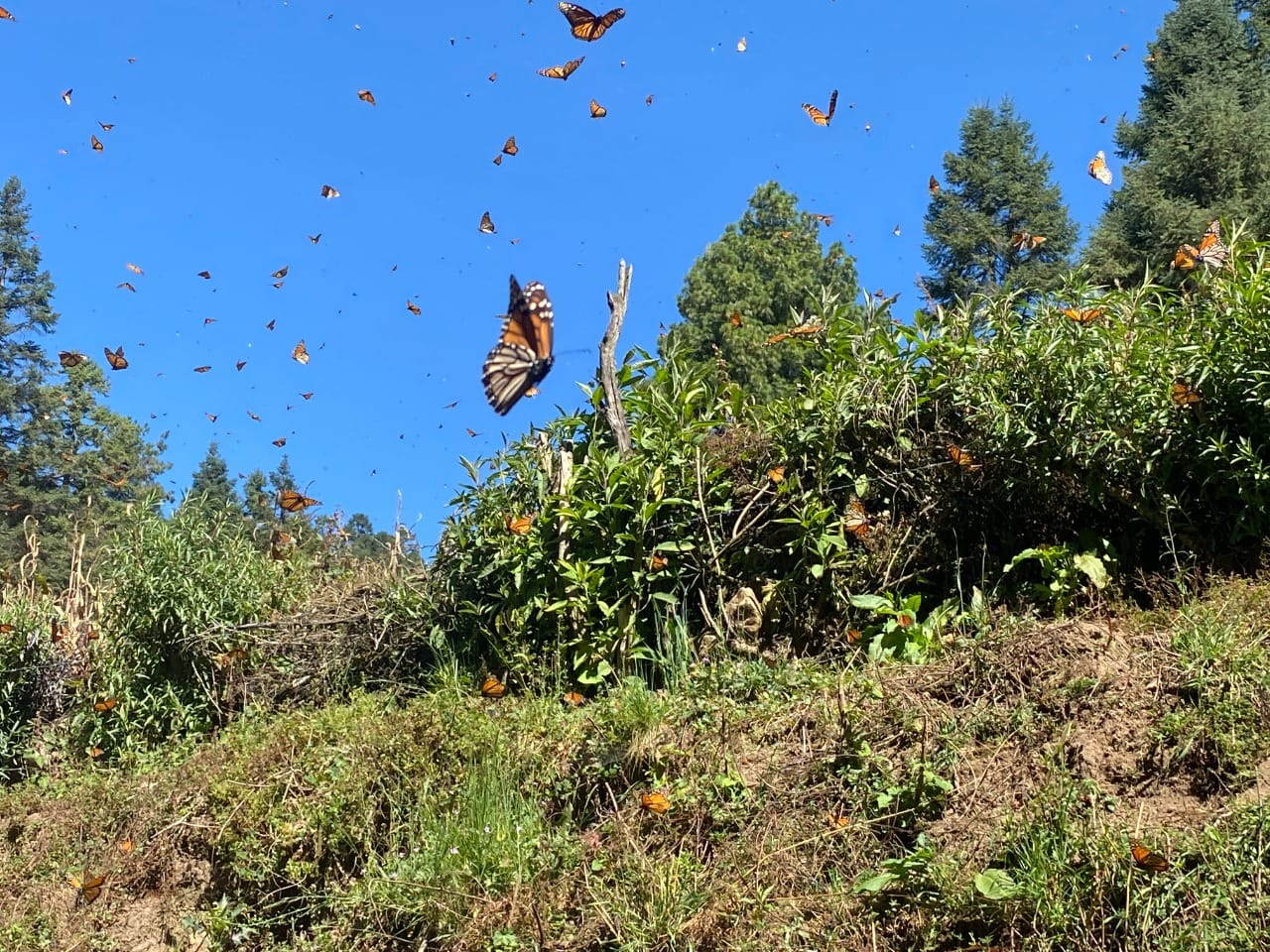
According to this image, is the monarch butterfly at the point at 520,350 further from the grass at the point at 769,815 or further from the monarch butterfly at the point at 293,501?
the grass at the point at 769,815

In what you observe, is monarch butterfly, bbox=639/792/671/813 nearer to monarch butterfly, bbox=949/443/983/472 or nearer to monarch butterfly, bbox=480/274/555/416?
monarch butterfly, bbox=949/443/983/472

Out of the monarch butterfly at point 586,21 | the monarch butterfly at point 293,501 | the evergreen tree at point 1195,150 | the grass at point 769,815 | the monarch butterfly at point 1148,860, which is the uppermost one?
the evergreen tree at point 1195,150

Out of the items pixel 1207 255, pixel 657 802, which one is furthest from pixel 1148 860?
pixel 1207 255

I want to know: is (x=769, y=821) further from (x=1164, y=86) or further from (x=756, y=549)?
(x=1164, y=86)

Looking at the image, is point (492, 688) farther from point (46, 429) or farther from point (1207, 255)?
point (46, 429)

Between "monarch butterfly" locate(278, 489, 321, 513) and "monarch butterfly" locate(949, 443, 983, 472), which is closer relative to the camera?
"monarch butterfly" locate(949, 443, 983, 472)

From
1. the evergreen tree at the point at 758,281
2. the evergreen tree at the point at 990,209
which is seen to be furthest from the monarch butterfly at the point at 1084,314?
the evergreen tree at the point at 990,209

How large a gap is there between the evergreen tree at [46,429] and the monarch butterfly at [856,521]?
2916 centimetres

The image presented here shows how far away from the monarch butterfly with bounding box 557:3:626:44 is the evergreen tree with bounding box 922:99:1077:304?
20.5m

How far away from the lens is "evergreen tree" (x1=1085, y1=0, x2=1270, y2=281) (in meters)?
18.4

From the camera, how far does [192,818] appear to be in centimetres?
483

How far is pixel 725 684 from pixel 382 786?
157 centimetres

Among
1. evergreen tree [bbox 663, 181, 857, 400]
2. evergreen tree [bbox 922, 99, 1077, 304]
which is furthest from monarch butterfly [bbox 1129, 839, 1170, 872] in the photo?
evergreen tree [bbox 922, 99, 1077, 304]

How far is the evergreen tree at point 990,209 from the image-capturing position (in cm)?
2536
